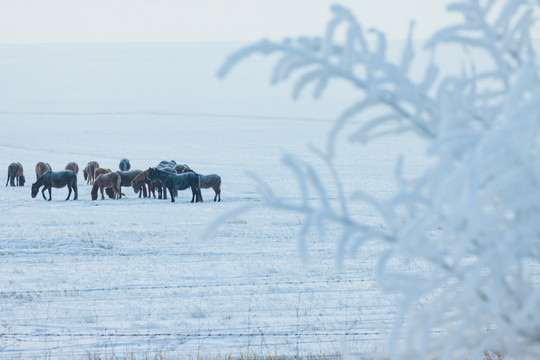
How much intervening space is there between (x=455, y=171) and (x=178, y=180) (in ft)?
72.1

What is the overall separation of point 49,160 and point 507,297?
131 ft

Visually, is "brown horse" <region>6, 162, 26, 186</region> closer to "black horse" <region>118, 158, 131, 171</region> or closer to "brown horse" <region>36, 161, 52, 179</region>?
"brown horse" <region>36, 161, 52, 179</region>

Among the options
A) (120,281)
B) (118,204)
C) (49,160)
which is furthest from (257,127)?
(120,281)

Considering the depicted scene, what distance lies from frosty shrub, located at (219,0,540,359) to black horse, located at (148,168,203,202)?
828 inches

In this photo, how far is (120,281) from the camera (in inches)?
420

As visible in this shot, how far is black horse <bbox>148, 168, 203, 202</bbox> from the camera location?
22344 millimetres

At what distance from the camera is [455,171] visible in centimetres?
103

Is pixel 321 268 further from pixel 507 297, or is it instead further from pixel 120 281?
pixel 507 297

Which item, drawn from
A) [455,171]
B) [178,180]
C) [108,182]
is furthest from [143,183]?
[455,171]

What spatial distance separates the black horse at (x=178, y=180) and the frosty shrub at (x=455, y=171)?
69.0 feet

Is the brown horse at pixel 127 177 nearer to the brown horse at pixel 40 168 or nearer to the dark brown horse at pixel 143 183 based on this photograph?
the dark brown horse at pixel 143 183

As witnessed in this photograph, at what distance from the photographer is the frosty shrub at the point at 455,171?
1.02m

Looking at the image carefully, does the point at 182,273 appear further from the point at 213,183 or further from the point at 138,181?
the point at 138,181

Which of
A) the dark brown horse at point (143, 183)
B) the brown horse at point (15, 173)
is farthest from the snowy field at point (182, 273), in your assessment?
the brown horse at point (15, 173)
